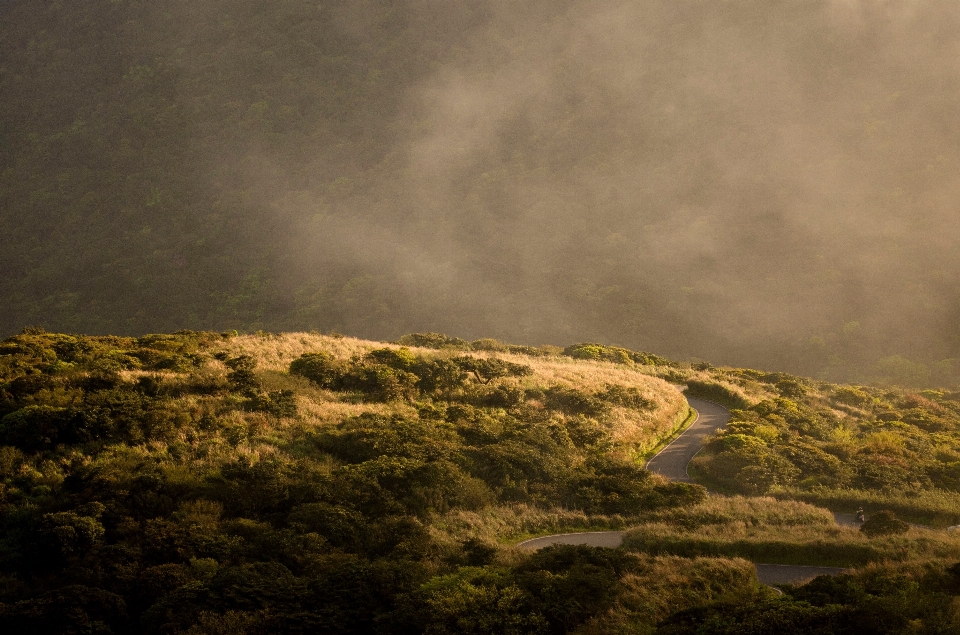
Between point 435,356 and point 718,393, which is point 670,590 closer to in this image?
point 435,356

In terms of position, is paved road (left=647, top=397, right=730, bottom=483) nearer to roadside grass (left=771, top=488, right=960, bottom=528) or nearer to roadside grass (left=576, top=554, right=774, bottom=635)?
roadside grass (left=771, top=488, right=960, bottom=528)

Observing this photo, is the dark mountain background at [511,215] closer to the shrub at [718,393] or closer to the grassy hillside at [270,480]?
the shrub at [718,393]

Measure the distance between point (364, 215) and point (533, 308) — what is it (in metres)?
62.7

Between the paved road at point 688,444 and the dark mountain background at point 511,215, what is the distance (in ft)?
215

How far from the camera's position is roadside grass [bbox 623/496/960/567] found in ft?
53.5

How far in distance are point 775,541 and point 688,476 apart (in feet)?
33.2

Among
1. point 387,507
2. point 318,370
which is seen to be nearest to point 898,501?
point 387,507

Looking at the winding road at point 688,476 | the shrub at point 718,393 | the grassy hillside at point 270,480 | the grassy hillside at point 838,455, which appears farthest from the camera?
the shrub at point 718,393

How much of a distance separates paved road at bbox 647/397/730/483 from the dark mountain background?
65433mm

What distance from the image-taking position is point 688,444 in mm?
32188

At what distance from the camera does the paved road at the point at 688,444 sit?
28102mm

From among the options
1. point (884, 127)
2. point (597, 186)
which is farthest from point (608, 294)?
point (884, 127)

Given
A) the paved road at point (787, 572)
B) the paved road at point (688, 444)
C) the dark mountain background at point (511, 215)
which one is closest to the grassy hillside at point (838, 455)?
the paved road at point (688, 444)

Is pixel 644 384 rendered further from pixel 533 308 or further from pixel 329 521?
pixel 533 308
